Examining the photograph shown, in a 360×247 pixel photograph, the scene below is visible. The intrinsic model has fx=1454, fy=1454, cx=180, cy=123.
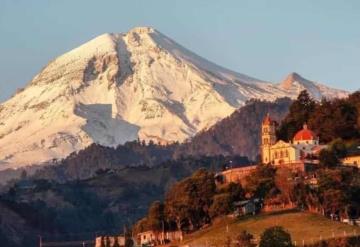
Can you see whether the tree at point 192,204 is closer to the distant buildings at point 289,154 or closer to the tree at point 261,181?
the tree at point 261,181

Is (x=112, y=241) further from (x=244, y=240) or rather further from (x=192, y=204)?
(x=244, y=240)

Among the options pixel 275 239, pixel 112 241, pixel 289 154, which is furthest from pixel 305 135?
pixel 275 239

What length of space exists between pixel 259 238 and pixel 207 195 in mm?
21309

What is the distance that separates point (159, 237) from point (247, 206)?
36.8 ft

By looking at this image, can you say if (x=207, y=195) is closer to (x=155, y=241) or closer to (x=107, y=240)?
(x=155, y=241)

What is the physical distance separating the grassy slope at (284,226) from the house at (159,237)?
3.72 metres

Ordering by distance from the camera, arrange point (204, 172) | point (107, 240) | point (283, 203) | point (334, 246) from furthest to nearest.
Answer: point (107, 240), point (204, 172), point (283, 203), point (334, 246)

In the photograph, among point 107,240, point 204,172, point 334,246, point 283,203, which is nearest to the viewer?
point 334,246

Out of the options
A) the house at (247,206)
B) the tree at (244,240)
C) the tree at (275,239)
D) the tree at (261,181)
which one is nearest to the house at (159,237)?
the house at (247,206)

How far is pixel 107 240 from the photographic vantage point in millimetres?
175500

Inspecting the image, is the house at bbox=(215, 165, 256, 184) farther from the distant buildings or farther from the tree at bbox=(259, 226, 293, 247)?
the tree at bbox=(259, 226, 293, 247)

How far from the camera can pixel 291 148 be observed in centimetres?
17062

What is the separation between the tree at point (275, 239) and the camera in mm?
126062

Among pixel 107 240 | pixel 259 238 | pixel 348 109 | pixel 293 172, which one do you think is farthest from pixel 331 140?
pixel 259 238
